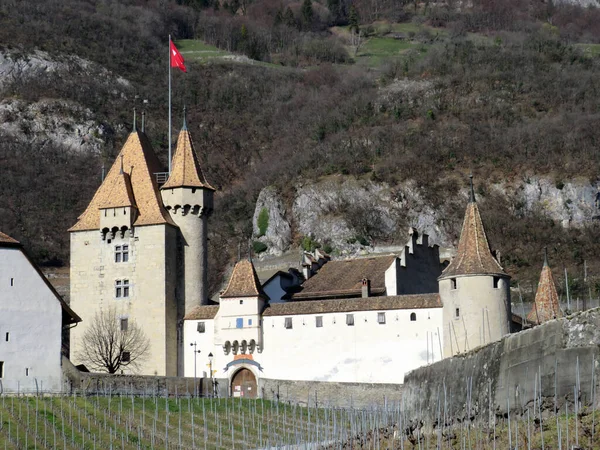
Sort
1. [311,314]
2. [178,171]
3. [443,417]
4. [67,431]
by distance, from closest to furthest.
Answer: [443,417] → [67,431] → [311,314] → [178,171]

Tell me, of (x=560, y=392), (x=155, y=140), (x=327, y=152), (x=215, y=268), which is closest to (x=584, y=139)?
(x=327, y=152)

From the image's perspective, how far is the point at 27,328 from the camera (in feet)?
223

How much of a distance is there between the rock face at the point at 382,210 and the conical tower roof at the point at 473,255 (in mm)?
52144

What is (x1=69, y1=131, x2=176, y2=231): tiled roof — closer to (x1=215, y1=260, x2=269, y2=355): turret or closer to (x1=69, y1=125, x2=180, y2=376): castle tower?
(x1=69, y1=125, x2=180, y2=376): castle tower

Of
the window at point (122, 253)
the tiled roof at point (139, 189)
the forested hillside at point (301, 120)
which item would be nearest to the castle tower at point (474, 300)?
the tiled roof at point (139, 189)

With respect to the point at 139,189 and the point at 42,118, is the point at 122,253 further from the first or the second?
the point at 42,118

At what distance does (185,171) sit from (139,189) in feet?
9.71

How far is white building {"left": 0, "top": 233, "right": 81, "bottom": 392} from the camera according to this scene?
6731 centimetres

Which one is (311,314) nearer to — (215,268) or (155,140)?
(215,268)

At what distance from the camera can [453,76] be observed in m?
161

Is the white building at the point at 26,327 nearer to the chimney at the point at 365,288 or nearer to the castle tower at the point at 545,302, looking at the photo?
the chimney at the point at 365,288

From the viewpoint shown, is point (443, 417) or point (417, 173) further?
point (417, 173)

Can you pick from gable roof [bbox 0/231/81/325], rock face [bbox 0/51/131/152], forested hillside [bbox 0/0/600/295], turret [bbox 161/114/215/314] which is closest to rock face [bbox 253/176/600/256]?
forested hillside [bbox 0/0/600/295]

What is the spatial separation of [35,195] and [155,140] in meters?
18.6
